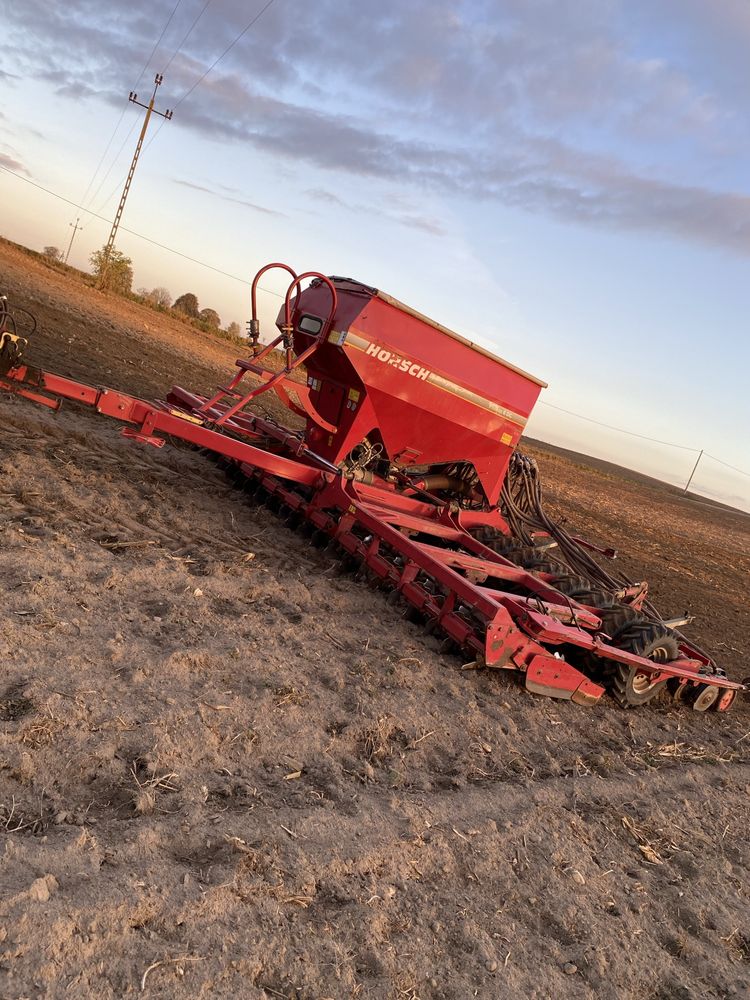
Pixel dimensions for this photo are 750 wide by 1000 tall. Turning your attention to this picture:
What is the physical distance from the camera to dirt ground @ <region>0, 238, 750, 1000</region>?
7.14 ft

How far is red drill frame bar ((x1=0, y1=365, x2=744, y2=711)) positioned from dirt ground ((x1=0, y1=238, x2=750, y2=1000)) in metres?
0.26

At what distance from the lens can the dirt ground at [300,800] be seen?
2.18 metres

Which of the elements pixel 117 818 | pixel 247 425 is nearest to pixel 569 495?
pixel 247 425

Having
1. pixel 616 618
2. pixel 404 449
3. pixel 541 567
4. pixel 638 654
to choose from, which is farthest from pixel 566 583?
pixel 404 449

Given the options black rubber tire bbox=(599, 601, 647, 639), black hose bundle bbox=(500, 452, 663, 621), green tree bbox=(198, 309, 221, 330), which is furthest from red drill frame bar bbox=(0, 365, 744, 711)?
green tree bbox=(198, 309, 221, 330)

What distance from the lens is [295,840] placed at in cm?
268

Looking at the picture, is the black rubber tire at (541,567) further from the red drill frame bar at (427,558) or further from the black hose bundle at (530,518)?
the black hose bundle at (530,518)

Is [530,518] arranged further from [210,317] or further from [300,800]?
[210,317]

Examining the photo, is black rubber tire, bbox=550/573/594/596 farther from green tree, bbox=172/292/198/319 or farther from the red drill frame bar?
green tree, bbox=172/292/198/319

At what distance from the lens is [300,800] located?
9.66 ft

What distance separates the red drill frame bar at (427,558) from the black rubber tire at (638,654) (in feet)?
0.33

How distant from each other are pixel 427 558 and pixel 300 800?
247cm

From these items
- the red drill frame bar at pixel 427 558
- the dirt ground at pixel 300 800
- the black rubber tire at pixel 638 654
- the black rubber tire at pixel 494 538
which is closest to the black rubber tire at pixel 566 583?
the red drill frame bar at pixel 427 558

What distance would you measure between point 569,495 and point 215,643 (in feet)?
63.9
